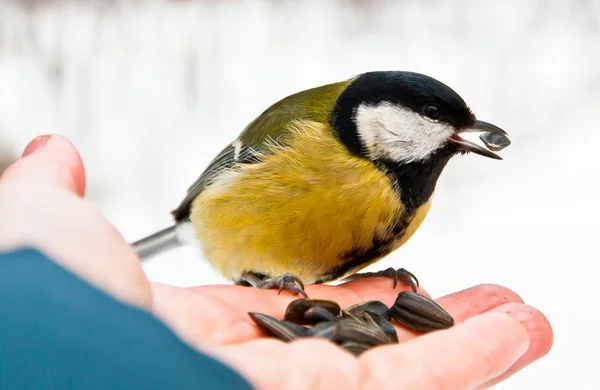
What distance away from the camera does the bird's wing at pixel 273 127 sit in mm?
1174

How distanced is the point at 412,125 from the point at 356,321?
0.34m

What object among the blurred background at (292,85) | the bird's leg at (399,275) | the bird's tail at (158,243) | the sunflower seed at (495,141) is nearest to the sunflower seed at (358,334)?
the bird's leg at (399,275)

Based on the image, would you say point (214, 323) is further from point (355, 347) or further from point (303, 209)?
point (303, 209)

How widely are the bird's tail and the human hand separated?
556 mm

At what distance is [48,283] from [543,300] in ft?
4.02

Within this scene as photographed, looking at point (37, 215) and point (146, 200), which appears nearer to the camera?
point (37, 215)

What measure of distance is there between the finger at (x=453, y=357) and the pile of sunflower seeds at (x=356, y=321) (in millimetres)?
95

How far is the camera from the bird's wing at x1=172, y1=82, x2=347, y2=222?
1174 millimetres

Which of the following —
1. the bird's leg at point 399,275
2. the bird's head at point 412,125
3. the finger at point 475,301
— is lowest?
the bird's leg at point 399,275

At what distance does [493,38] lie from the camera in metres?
1.94

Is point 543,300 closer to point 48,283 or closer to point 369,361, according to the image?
point 369,361

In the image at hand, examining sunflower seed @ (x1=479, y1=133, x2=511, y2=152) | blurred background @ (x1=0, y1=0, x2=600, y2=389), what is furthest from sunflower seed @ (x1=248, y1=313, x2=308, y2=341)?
blurred background @ (x1=0, y1=0, x2=600, y2=389)

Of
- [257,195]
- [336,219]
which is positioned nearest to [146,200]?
[257,195]

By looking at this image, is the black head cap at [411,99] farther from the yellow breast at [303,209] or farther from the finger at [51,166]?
the finger at [51,166]
